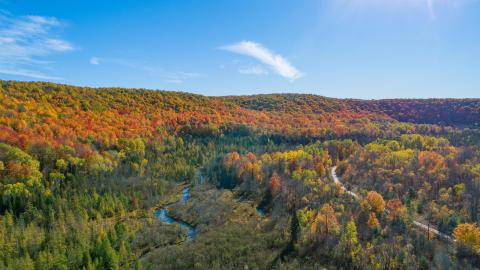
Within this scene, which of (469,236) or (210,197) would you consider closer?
(469,236)

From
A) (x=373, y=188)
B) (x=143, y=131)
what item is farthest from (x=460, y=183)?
(x=143, y=131)

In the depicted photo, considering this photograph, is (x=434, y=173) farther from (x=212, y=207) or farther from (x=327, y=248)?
(x=212, y=207)

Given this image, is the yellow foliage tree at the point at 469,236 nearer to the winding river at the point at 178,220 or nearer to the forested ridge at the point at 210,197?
the forested ridge at the point at 210,197

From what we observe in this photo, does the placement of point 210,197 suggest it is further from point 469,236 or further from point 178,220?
point 469,236

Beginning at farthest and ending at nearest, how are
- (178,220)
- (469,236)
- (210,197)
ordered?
1. (210,197)
2. (178,220)
3. (469,236)

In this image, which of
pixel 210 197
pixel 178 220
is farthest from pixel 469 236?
pixel 178 220

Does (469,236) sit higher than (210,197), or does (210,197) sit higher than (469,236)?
(469,236)

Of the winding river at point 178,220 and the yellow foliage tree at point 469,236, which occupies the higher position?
the yellow foliage tree at point 469,236

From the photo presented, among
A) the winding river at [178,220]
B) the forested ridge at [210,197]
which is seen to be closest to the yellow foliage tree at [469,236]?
the forested ridge at [210,197]
